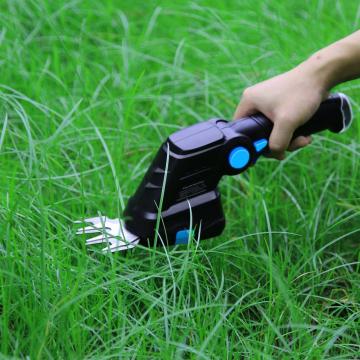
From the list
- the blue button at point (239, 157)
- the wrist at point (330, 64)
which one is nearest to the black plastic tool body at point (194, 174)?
the blue button at point (239, 157)

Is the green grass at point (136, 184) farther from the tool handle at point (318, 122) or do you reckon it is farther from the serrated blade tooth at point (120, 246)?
the tool handle at point (318, 122)

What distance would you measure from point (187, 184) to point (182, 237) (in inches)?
4.7

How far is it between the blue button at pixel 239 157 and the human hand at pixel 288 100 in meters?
0.06

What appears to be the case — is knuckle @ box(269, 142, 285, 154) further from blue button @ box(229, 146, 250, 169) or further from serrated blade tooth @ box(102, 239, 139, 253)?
serrated blade tooth @ box(102, 239, 139, 253)

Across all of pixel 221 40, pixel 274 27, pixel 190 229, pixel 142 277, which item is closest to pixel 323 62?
pixel 190 229

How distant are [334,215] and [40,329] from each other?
0.90 meters

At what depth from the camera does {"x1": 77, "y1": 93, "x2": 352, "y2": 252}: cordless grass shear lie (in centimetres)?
168

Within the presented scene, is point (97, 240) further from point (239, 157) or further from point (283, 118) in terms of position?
point (283, 118)

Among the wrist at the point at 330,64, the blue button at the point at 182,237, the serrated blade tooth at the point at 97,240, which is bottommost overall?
the blue button at the point at 182,237

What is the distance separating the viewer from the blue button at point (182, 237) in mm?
1715

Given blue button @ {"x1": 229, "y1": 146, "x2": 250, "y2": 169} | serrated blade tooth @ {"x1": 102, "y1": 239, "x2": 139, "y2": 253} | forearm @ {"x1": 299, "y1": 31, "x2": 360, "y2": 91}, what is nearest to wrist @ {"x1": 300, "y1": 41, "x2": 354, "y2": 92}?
forearm @ {"x1": 299, "y1": 31, "x2": 360, "y2": 91}

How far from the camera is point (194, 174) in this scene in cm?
170

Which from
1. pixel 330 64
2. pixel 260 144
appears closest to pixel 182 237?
pixel 260 144

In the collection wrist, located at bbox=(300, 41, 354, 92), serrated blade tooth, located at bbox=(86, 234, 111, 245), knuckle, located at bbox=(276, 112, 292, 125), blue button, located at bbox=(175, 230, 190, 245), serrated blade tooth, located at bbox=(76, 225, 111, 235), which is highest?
wrist, located at bbox=(300, 41, 354, 92)
